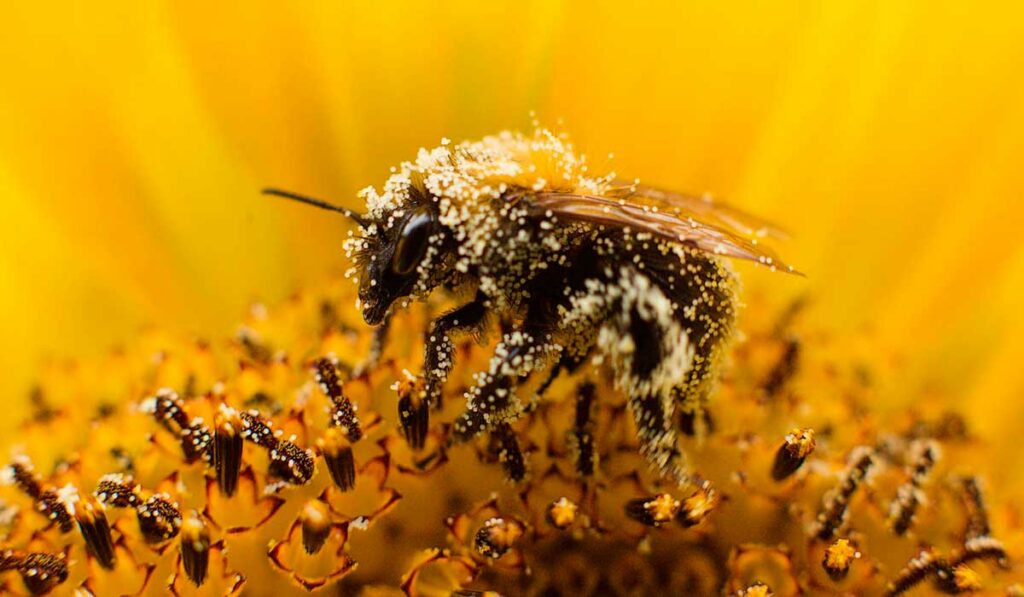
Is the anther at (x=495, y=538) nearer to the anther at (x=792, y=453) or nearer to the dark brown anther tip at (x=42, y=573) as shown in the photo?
A: the anther at (x=792, y=453)

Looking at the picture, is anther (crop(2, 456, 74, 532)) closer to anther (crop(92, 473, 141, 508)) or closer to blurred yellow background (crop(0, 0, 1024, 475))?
anther (crop(92, 473, 141, 508))

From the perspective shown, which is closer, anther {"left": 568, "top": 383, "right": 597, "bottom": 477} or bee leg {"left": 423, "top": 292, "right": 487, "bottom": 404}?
bee leg {"left": 423, "top": 292, "right": 487, "bottom": 404}

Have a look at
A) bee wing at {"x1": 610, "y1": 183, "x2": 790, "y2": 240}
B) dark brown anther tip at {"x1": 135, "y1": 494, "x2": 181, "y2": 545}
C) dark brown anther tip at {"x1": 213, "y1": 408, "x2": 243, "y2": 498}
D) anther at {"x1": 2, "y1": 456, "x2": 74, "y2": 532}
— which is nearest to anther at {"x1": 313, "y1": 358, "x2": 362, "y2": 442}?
dark brown anther tip at {"x1": 213, "y1": 408, "x2": 243, "y2": 498}

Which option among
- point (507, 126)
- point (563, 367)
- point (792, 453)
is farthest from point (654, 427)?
point (507, 126)

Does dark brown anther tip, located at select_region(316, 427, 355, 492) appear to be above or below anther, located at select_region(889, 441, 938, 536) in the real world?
below

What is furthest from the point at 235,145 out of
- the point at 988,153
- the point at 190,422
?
the point at 988,153

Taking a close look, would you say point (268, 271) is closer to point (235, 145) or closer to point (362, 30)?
point (235, 145)

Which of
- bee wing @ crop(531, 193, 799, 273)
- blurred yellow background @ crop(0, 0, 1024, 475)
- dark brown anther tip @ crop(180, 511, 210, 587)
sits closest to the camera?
bee wing @ crop(531, 193, 799, 273)
